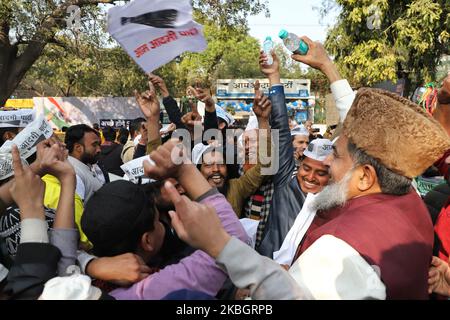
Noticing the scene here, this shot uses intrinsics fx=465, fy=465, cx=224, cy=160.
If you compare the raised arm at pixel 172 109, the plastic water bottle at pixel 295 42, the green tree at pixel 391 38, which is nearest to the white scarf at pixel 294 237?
the plastic water bottle at pixel 295 42

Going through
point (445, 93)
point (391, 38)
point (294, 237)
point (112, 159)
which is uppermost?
point (445, 93)

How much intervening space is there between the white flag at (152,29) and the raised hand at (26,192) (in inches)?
74.7

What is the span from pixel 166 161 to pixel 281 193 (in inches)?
56.0

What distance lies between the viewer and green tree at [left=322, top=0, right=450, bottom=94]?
11.4 metres

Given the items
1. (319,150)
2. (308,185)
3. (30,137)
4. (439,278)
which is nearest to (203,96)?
(319,150)

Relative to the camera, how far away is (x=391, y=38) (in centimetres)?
1270

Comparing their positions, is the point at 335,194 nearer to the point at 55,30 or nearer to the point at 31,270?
the point at 31,270

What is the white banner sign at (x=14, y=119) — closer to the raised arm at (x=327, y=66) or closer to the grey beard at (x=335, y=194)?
the raised arm at (x=327, y=66)

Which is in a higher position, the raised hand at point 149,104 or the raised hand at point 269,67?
the raised hand at point 269,67

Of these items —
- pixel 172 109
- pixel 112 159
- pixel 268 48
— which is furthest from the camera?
pixel 112 159

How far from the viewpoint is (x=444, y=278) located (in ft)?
6.63

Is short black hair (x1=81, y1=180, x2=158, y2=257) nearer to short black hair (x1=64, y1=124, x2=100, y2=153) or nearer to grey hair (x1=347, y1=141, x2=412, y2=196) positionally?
grey hair (x1=347, y1=141, x2=412, y2=196)

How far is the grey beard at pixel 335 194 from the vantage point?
1881 mm

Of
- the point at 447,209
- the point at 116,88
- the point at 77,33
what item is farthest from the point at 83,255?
the point at 116,88
